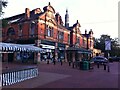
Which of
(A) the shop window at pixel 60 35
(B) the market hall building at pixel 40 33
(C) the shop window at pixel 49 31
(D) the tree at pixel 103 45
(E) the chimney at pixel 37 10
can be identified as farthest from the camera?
(D) the tree at pixel 103 45

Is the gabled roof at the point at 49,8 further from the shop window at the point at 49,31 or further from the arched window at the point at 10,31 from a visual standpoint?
the arched window at the point at 10,31

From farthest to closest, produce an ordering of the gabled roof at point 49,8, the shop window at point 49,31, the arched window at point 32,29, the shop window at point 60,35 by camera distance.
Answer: the shop window at point 60,35 → the shop window at point 49,31 → the gabled roof at point 49,8 → the arched window at point 32,29

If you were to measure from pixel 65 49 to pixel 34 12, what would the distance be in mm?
12680

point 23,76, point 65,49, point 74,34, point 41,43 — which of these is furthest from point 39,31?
point 23,76

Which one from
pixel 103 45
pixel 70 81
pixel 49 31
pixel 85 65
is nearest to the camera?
pixel 70 81

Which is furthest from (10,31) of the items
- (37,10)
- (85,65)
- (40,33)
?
(85,65)

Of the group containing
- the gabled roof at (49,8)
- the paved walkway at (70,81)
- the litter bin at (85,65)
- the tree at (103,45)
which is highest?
the gabled roof at (49,8)

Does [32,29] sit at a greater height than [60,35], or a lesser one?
greater

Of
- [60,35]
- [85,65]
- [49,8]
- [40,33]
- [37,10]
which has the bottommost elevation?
[85,65]

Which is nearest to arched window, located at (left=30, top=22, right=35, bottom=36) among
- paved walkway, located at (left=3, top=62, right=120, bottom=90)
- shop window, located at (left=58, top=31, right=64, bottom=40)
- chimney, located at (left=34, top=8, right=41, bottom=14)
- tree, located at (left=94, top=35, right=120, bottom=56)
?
chimney, located at (left=34, top=8, right=41, bottom=14)

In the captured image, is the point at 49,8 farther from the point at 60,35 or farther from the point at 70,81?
the point at 70,81

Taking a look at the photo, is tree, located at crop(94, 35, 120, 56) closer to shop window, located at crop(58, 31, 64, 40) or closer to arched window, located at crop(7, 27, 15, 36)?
shop window, located at crop(58, 31, 64, 40)

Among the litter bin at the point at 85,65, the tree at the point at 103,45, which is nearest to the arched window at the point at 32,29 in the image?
the litter bin at the point at 85,65

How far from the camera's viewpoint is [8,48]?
15.5 m
